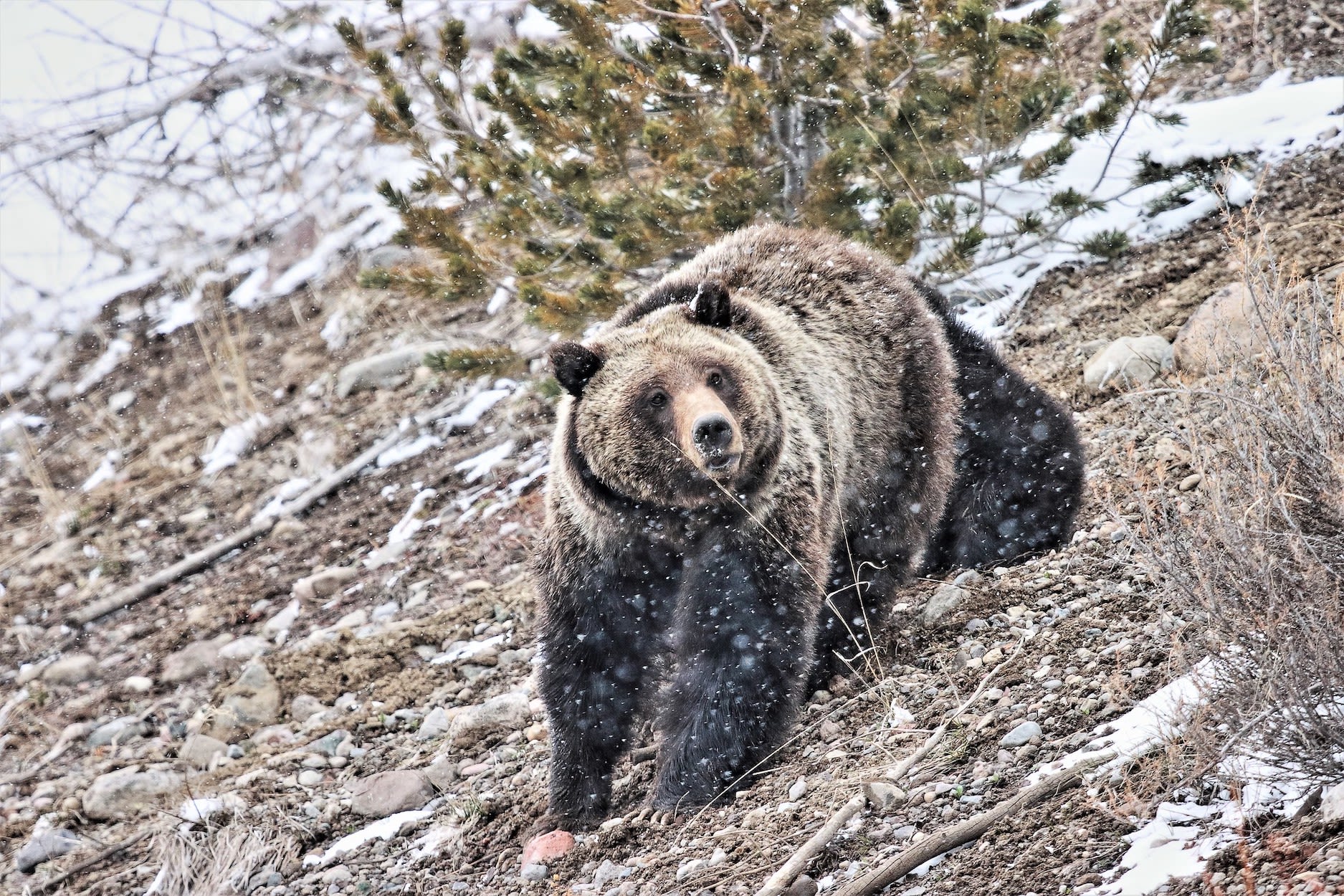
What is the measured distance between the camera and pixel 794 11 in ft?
22.7

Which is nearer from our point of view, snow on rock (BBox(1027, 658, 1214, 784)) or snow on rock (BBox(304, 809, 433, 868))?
snow on rock (BBox(1027, 658, 1214, 784))

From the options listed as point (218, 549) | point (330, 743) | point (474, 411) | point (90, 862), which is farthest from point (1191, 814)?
point (218, 549)

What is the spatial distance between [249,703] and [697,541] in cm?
341

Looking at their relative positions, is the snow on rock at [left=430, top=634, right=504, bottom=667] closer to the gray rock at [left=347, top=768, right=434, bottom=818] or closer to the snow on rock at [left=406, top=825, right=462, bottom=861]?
the gray rock at [left=347, top=768, right=434, bottom=818]

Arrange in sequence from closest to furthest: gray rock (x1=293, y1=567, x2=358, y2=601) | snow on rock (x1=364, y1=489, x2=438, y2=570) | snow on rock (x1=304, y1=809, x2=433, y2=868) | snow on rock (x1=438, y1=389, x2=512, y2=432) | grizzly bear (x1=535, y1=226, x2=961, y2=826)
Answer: grizzly bear (x1=535, y1=226, x2=961, y2=826) < snow on rock (x1=304, y1=809, x2=433, y2=868) < gray rock (x1=293, y1=567, x2=358, y2=601) < snow on rock (x1=364, y1=489, x2=438, y2=570) < snow on rock (x1=438, y1=389, x2=512, y2=432)

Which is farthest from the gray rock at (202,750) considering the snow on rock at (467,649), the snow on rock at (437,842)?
the snow on rock at (437,842)

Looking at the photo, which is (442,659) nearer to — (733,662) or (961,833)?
(733,662)

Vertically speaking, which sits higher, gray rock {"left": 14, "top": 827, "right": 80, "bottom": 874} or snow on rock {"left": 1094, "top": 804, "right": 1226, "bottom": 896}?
gray rock {"left": 14, "top": 827, "right": 80, "bottom": 874}

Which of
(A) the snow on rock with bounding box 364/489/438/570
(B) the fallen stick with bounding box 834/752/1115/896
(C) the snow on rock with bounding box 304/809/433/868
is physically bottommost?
(B) the fallen stick with bounding box 834/752/1115/896

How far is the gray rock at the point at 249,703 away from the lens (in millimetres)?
6227

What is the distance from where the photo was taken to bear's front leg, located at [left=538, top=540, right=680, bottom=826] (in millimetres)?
4172

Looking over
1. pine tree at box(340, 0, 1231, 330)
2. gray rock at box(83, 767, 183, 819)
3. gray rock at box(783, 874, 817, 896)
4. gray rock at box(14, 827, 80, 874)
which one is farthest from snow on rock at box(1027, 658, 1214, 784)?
gray rock at box(14, 827, 80, 874)

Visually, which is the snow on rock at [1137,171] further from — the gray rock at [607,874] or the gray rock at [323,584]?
the gray rock at [607,874]

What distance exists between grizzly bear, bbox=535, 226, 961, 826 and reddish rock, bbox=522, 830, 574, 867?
142mm
